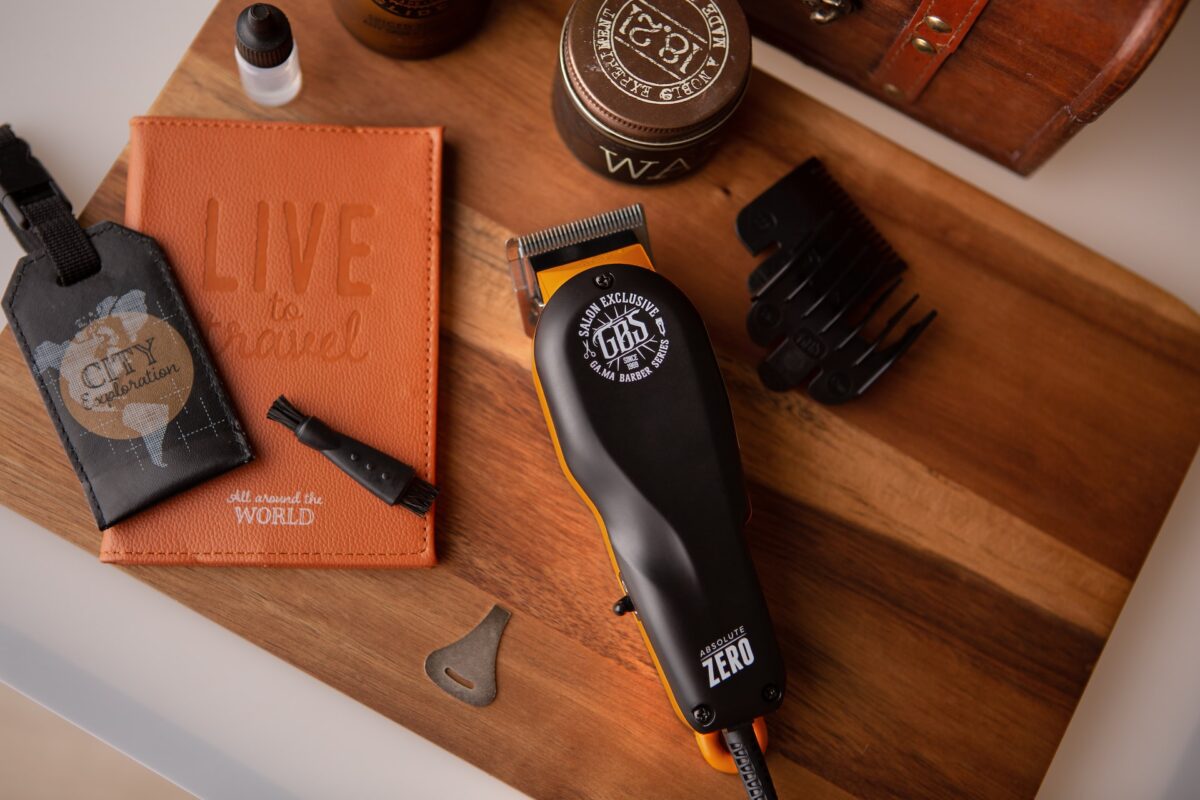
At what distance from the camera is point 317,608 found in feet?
2.04

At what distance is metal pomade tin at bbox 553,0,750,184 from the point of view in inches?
23.3

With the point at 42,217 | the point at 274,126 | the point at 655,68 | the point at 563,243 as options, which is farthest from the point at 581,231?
the point at 42,217

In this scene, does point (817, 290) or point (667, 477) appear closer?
point (667, 477)

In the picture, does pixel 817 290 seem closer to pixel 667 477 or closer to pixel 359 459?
pixel 667 477

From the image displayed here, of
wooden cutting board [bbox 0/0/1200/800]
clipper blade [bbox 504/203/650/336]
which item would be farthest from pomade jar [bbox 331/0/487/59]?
clipper blade [bbox 504/203/650/336]

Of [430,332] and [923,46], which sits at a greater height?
[923,46]

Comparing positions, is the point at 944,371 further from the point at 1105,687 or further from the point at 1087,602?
the point at 1105,687

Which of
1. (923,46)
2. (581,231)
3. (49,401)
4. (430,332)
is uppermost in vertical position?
(923,46)

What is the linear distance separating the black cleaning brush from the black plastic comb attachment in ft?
0.87

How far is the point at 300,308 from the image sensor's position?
63 cm

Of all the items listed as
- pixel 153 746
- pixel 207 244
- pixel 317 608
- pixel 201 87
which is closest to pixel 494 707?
pixel 317 608

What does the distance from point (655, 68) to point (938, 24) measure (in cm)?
21

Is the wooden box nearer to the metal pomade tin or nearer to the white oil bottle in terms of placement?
the metal pomade tin

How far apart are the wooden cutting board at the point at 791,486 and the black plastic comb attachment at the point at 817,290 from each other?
0.06 ft
